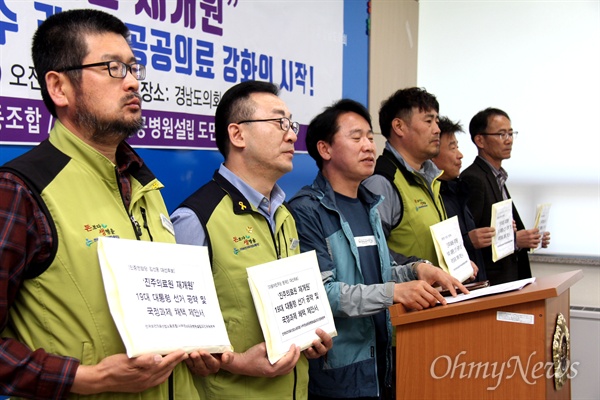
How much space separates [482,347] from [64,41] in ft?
4.84

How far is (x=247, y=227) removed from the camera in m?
1.80

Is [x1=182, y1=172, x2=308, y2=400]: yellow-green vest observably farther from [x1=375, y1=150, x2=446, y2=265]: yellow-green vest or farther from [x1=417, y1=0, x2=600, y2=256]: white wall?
[x1=417, y1=0, x2=600, y2=256]: white wall

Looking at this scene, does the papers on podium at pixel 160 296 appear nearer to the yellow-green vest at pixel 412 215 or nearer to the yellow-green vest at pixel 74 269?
the yellow-green vest at pixel 74 269

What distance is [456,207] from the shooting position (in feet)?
11.2

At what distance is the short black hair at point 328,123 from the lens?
244 cm

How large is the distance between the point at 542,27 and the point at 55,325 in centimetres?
457

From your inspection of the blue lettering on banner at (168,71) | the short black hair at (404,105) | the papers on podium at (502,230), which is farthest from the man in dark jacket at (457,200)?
the blue lettering on banner at (168,71)

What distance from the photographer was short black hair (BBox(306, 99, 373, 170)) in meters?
2.44

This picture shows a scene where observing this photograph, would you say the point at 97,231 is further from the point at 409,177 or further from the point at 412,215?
the point at 409,177

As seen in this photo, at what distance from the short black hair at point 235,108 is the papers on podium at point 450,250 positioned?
831mm

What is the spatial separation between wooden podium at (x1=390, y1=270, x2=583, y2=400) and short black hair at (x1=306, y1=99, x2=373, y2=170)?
772mm

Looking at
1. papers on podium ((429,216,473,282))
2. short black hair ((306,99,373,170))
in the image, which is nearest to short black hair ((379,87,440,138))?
short black hair ((306,99,373,170))

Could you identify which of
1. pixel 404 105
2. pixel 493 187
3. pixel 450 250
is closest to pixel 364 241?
pixel 450 250

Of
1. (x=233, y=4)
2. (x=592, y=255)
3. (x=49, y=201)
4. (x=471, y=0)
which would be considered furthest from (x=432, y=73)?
(x=49, y=201)
